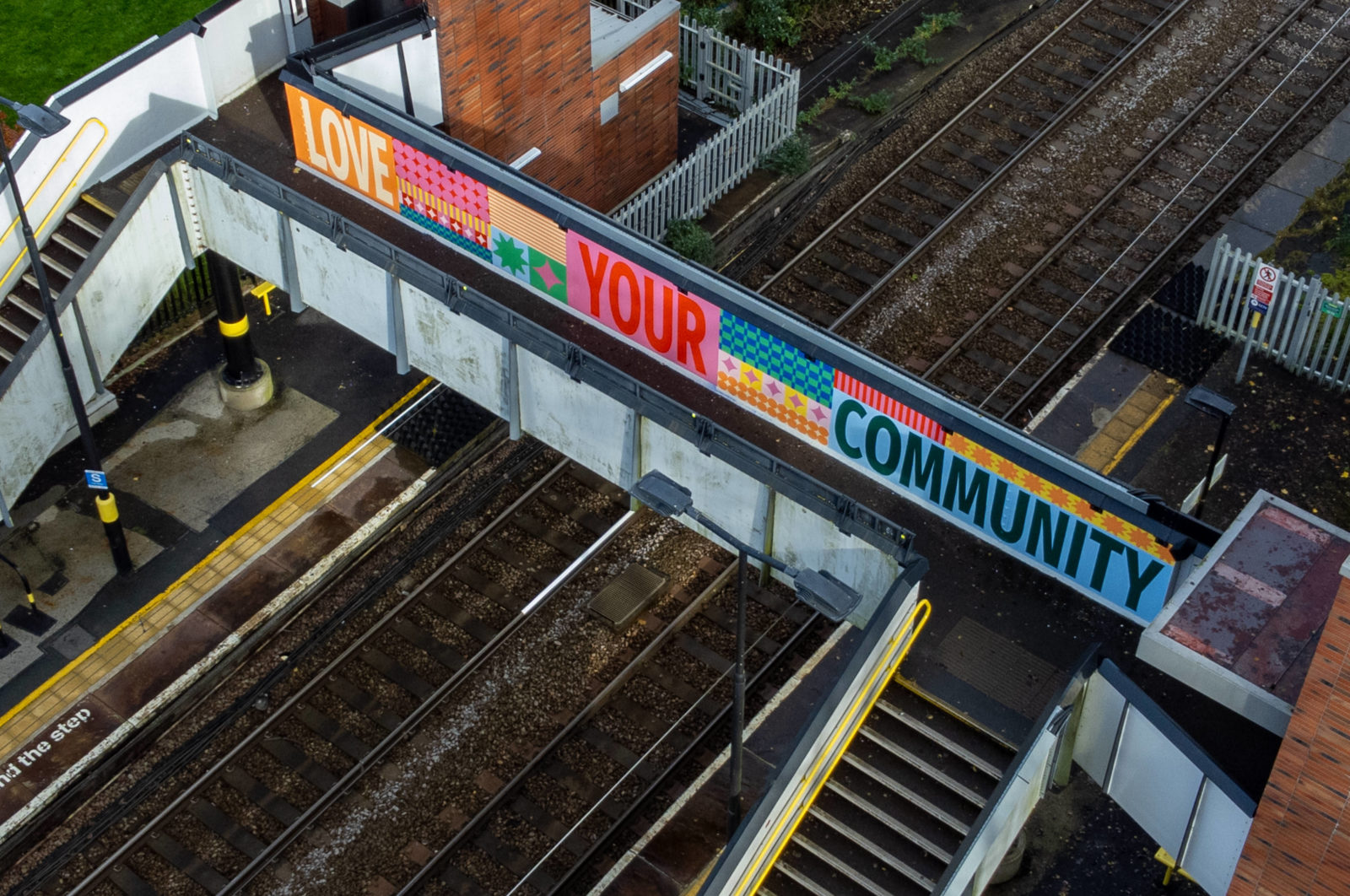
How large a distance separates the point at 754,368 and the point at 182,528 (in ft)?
42.7

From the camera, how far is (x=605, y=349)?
27.6 metres

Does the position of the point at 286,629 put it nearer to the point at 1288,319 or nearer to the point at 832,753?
the point at 832,753

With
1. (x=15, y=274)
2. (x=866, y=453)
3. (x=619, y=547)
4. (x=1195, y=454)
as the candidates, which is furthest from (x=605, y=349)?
(x=1195, y=454)

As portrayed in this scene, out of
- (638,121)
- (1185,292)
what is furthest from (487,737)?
(1185,292)

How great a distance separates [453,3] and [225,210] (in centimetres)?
526

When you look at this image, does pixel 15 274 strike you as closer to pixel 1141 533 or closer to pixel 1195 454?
pixel 1141 533

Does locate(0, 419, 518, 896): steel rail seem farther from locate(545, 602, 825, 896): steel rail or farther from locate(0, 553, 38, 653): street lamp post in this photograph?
locate(545, 602, 825, 896): steel rail

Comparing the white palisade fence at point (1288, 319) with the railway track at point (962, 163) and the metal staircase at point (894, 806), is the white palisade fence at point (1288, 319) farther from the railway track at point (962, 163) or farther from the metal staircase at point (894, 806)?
the metal staircase at point (894, 806)

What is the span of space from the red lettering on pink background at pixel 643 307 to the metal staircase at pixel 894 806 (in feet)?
18.7

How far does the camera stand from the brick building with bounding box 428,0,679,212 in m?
32.0

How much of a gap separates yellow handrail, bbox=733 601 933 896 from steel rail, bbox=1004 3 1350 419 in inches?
460

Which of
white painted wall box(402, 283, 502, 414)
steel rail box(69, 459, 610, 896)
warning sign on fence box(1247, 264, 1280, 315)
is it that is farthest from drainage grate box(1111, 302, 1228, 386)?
white painted wall box(402, 283, 502, 414)

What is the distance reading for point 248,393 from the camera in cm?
3522

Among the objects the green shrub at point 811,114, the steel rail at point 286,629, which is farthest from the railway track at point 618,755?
the green shrub at point 811,114
